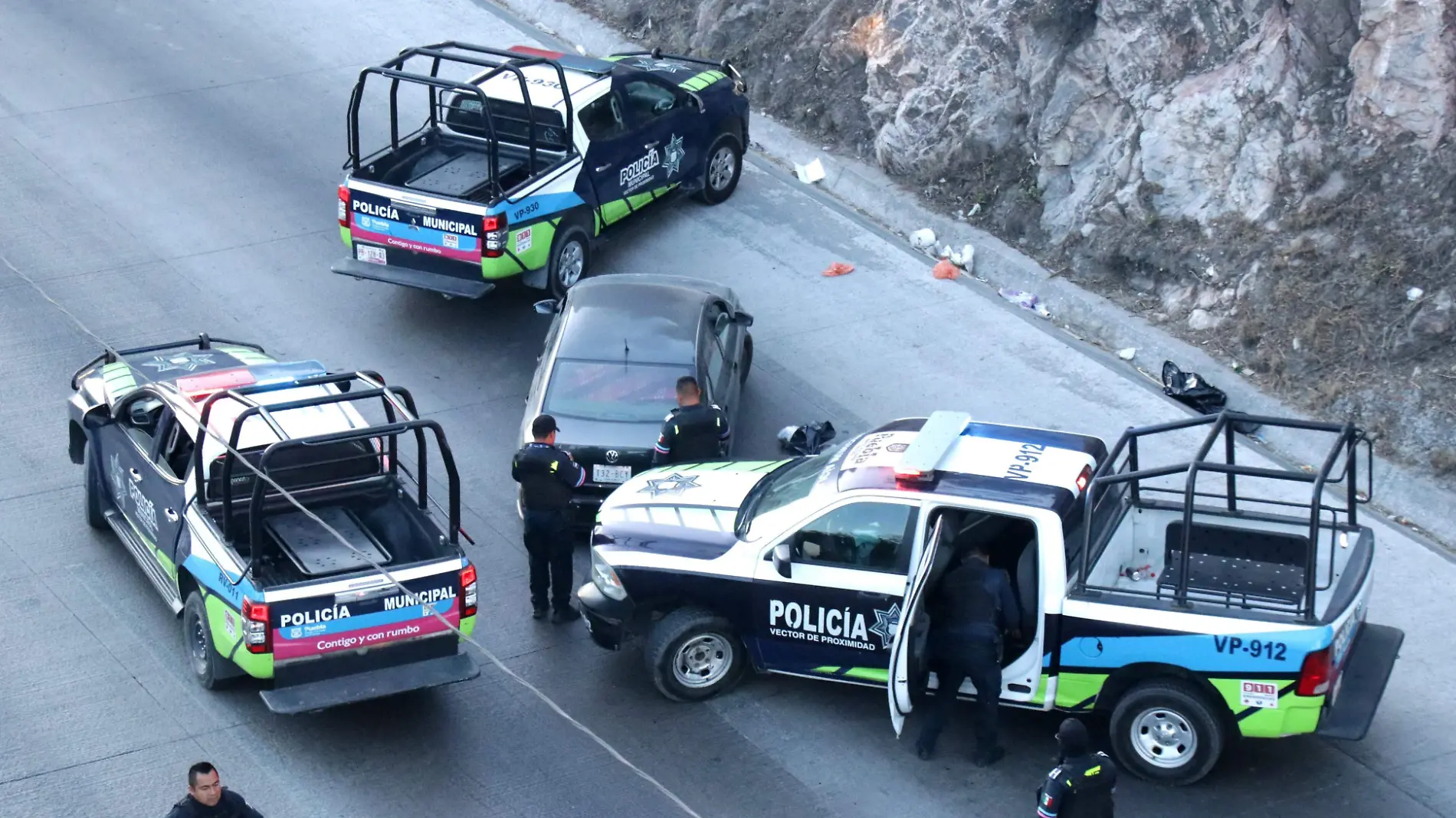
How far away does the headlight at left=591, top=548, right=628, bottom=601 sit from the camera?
9891mm

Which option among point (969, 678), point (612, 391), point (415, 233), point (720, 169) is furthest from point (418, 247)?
point (969, 678)

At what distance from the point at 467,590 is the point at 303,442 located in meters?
1.26

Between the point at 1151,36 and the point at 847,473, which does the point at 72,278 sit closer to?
the point at 847,473

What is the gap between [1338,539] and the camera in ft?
31.4

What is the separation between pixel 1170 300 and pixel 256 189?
9.22 metres

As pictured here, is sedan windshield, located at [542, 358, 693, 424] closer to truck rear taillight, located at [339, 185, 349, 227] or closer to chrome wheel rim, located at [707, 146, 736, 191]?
truck rear taillight, located at [339, 185, 349, 227]

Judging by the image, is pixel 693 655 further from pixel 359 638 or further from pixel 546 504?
pixel 359 638

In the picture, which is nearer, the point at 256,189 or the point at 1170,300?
the point at 1170,300

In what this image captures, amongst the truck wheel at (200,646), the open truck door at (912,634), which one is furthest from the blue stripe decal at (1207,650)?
the truck wheel at (200,646)

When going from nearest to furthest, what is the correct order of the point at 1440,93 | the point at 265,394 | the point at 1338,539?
1. the point at 1338,539
2. the point at 265,394
3. the point at 1440,93

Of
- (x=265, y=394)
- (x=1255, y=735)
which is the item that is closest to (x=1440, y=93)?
(x=1255, y=735)

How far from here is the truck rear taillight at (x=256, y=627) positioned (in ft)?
29.6

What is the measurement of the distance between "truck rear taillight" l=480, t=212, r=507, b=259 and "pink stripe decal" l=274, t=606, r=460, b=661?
204 inches

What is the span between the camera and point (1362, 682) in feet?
30.1
